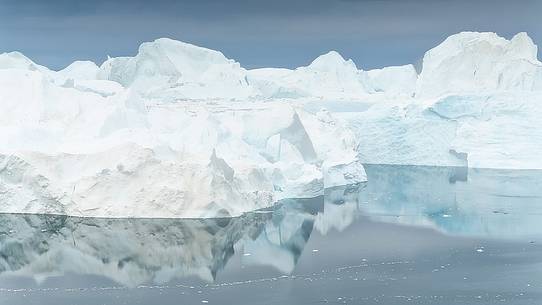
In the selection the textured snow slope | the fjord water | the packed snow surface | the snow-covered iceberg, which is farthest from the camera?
the textured snow slope

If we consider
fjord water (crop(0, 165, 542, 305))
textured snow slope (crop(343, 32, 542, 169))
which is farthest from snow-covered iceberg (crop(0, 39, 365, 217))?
textured snow slope (crop(343, 32, 542, 169))

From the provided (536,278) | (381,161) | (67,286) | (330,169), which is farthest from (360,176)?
(67,286)

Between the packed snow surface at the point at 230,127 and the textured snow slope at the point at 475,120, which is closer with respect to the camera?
the packed snow surface at the point at 230,127

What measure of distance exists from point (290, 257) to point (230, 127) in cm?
819

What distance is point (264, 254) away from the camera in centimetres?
1290

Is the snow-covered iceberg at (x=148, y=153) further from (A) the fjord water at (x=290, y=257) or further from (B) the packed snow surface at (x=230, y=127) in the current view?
(A) the fjord water at (x=290, y=257)

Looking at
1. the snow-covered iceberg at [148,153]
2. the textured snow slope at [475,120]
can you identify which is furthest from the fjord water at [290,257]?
the textured snow slope at [475,120]

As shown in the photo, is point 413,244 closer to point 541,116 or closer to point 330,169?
point 330,169

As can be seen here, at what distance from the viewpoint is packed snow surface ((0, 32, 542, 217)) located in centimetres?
1547

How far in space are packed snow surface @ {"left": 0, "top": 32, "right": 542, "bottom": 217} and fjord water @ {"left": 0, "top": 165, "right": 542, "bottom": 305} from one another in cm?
61

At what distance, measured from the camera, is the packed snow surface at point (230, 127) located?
15.5 metres

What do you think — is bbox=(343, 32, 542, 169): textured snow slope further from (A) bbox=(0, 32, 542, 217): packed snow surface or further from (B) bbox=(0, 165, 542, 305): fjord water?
(B) bbox=(0, 165, 542, 305): fjord water

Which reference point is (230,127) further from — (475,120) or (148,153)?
(475,120)

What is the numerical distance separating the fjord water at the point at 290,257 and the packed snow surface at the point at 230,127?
610mm
